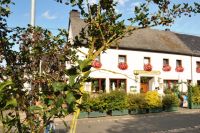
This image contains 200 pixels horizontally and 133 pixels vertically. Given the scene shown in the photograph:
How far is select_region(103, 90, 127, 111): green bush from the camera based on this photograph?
2178 cm

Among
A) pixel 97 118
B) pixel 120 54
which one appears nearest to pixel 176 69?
pixel 120 54

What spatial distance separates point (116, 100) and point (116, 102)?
0.47 feet

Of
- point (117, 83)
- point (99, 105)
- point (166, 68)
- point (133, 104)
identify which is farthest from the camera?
point (166, 68)

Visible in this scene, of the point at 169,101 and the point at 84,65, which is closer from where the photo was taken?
the point at 84,65

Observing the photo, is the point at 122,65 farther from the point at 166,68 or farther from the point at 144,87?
the point at 166,68

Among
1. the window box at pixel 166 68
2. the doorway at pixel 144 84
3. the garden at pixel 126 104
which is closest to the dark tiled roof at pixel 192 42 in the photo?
the window box at pixel 166 68

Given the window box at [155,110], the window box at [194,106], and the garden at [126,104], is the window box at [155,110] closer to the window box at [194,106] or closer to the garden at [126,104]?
the garden at [126,104]

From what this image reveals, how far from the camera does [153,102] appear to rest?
23.4 meters

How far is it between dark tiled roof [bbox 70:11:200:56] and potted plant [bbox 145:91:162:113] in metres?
9.06

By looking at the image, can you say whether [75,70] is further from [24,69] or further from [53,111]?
[24,69]

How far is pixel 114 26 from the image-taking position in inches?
131

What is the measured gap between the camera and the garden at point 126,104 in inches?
847

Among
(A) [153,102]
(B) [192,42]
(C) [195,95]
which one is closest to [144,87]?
(C) [195,95]

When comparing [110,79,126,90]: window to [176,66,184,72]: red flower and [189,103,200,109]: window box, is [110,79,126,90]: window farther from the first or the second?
[189,103,200,109]: window box
